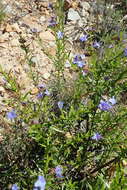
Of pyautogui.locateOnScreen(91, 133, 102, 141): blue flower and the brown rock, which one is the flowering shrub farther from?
the brown rock

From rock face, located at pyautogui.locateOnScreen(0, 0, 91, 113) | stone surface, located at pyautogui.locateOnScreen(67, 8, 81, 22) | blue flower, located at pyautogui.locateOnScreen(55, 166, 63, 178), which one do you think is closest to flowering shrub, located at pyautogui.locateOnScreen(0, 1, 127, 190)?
blue flower, located at pyautogui.locateOnScreen(55, 166, 63, 178)

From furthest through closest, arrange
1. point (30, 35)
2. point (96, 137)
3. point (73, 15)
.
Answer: point (73, 15) < point (30, 35) < point (96, 137)

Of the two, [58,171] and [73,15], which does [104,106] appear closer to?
[58,171]

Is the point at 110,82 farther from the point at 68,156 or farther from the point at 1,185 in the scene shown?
the point at 1,185

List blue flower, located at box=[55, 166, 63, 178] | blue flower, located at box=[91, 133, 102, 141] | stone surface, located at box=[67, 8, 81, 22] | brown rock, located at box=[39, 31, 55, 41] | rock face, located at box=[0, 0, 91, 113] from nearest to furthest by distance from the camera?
blue flower, located at box=[55, 166, 63, 178]
blue flower, located at box=[91, 133, 102, 141]
rock face, located at box=[0, 0, 91, 113]
brown rock, located at box=[39, 31, 55, 41]
stone surface, located at box=[67, 8, 81, 22]

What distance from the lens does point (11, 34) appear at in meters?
3.86

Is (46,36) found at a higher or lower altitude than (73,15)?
lower

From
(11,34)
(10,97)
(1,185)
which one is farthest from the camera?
(11,34)

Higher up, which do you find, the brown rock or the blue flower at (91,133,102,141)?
the brown rock

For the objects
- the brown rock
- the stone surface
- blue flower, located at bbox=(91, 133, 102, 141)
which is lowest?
blue flower, located at bbox=(91, 133, 102, 141)

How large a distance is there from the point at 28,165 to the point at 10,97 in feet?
2.92

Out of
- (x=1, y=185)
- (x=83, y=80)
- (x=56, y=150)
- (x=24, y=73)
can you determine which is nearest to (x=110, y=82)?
(x=83, y=80)

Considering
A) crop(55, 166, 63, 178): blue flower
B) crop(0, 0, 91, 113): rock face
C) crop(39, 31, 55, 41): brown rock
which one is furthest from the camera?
crop(39, 31, 55, 41): brown rock

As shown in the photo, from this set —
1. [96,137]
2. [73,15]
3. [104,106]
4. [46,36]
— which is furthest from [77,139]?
[73,15]
